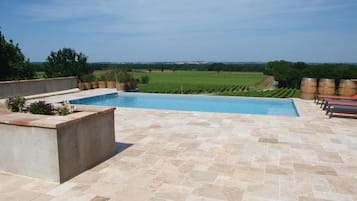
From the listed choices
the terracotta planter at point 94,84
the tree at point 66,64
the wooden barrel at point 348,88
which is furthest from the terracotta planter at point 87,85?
the wooden barrel at point 348,88

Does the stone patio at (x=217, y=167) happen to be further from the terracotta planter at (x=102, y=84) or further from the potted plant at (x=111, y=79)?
the terracotta planter at (x=102, y=84)

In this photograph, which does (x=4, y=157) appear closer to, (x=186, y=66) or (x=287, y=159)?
(x=287, y=159)

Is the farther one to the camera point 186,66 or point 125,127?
point 186,66

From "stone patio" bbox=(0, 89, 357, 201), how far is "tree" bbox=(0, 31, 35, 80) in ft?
43.4

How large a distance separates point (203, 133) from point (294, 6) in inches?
459

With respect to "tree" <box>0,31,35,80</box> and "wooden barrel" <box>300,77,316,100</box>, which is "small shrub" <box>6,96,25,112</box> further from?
"tree" <box>0,31,35,80</box>

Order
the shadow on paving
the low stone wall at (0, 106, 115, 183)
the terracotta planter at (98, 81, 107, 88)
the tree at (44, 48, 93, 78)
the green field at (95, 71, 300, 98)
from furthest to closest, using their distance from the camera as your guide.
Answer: the tree at (44, 48, 93, 78) < the green field at (95, 71, 300, 98) < the terracotta planter at (98, 81, 107, 88) < the shadow on paving < the low stone wall at (0, 106, 115, 183)

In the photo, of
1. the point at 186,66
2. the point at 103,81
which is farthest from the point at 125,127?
the point at 186,66

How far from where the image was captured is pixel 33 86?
13227 mm

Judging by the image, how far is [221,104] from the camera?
1258 centimetres

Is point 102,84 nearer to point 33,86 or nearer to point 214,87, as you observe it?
point 33,86

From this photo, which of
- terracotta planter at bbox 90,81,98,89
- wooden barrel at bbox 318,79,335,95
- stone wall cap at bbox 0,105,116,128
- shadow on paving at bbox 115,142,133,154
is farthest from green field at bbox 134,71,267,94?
stone wall cap at bbox 0,105,116,128

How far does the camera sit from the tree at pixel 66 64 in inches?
743

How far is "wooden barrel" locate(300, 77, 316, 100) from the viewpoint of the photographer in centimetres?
1127
